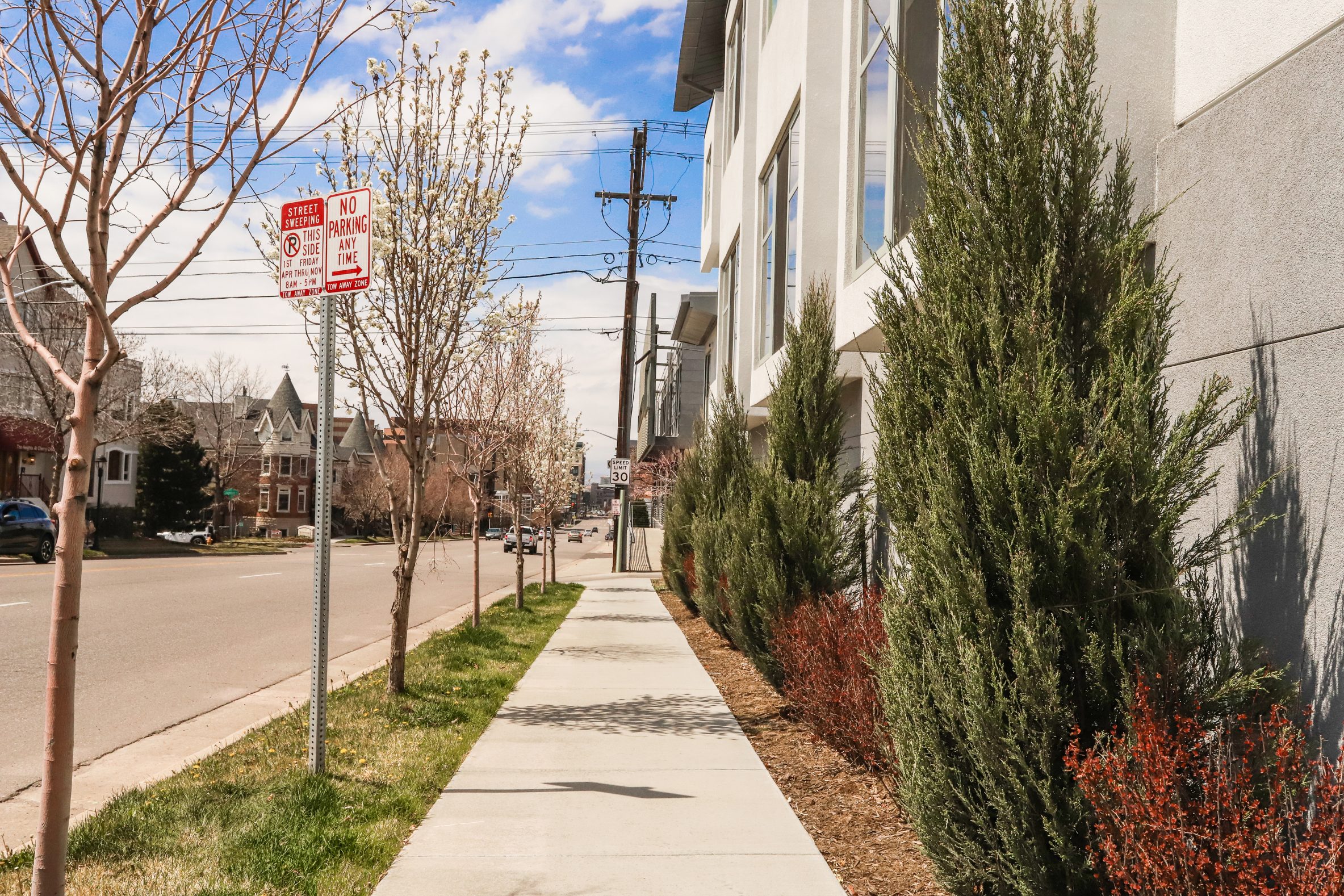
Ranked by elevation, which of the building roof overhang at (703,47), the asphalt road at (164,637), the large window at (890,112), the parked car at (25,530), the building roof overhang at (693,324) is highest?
the building roof overhang at (703,47)

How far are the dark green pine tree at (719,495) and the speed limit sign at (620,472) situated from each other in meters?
14.9

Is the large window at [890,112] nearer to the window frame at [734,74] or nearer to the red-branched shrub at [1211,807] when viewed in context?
the red-branched shrub at [1211,807]

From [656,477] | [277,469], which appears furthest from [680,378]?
[277,469]

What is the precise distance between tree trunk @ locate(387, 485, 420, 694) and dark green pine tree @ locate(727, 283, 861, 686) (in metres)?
2.95

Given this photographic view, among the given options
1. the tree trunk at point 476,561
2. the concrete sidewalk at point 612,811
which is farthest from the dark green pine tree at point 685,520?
the concrete sidewalk at point 612,811

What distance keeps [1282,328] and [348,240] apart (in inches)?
181

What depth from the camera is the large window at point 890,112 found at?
770 cm

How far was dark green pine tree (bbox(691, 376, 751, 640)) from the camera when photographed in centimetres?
1170

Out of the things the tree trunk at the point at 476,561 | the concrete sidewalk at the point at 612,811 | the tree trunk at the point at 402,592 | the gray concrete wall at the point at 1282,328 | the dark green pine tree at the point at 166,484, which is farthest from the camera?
the dark green pine tree at the point at 166,484

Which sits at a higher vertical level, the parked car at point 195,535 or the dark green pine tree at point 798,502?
the dark green pine tree at point 798,502

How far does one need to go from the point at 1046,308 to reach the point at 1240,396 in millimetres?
876

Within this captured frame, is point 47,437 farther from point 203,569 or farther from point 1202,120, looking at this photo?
point 1202,120

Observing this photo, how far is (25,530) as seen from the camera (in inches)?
990

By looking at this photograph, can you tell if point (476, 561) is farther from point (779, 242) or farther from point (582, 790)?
point (582, 790)
